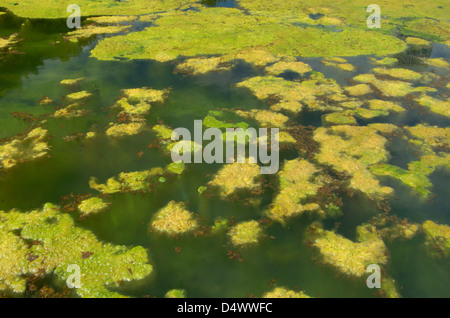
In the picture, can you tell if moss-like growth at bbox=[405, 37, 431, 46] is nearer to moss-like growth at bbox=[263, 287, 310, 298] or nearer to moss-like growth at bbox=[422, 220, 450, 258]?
moss-like growth at bbox=[422, 220, 450, 258]

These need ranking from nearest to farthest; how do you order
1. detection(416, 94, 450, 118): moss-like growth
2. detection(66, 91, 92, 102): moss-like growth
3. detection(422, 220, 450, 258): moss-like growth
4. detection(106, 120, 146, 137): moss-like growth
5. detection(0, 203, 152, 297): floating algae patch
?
detection(0, 203, 152, 297): floating algae patch, detection(422, 220, 450, 258): moss-like growth, detection(106, 120, 146, 137): moss-like growth, detection(416, 94, 450, 118): moss-like growth, detection(66, 91, 92, 102): moss-like growth

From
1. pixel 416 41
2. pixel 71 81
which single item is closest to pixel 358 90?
pixel 416 41

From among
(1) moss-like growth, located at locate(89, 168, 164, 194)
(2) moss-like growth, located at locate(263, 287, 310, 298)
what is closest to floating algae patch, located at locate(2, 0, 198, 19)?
(1) moss-like growth, located at locate(89, 168, 164, 194)

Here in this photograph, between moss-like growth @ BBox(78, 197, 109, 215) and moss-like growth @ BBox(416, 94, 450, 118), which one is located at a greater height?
moss-like growth @ BBox(416, 94, 450, 118)

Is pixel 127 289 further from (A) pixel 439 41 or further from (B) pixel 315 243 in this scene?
(A) pixel 439 41

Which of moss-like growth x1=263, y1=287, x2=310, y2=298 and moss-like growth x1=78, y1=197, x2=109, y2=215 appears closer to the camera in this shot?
moss-like growth x1=263, y1=287, x2=310, y2=298

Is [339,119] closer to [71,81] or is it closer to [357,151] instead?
[357,151]
